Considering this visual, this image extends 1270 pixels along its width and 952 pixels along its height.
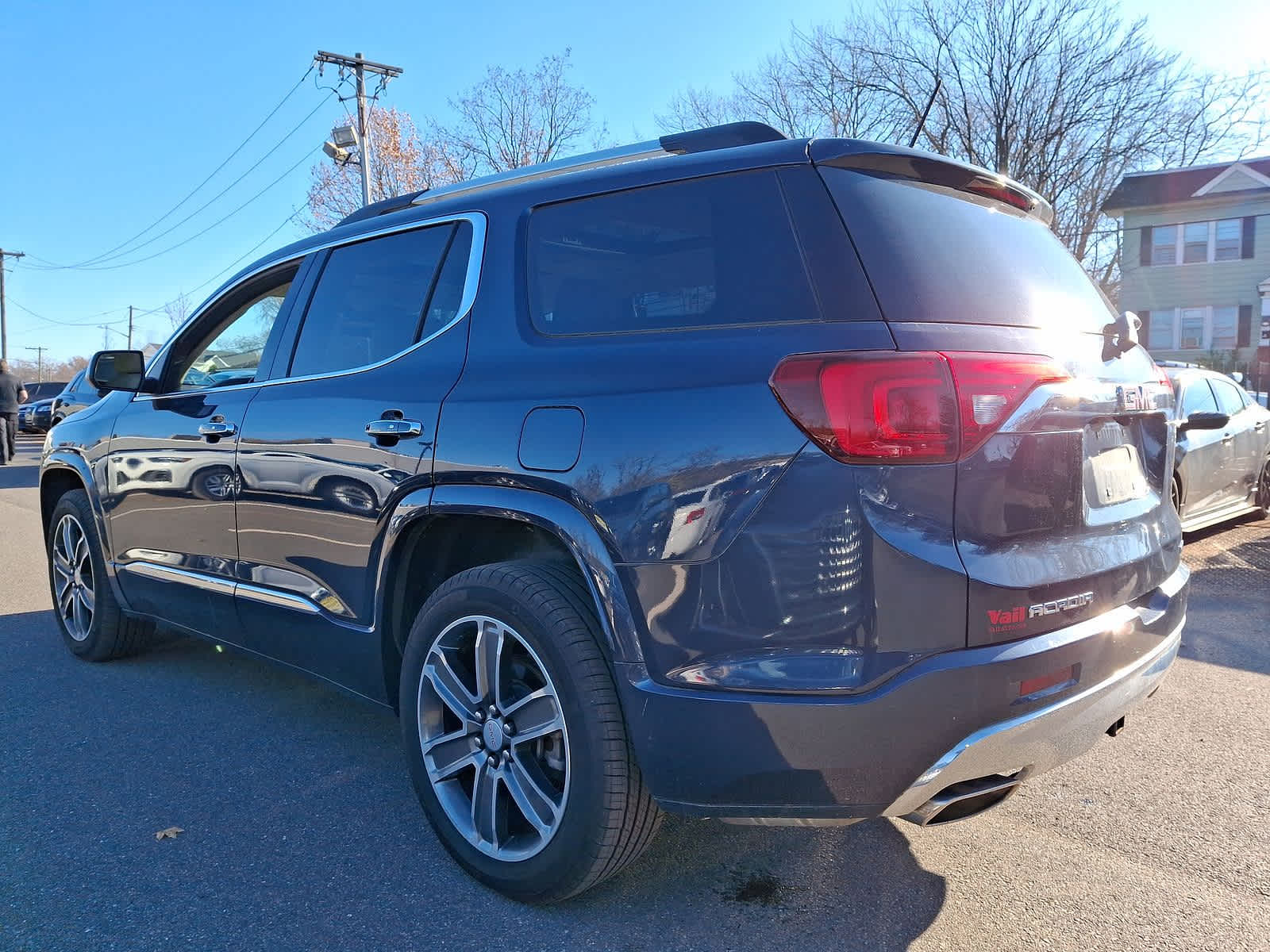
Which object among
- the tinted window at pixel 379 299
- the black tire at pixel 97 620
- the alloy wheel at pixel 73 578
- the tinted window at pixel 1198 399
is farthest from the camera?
the tinted window at pixel 1198 399

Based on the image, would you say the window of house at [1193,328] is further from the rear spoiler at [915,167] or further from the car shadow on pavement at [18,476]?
the rear spoiler at [915,167]

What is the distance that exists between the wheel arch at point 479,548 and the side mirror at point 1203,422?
218 inches

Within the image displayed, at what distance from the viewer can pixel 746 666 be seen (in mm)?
2061

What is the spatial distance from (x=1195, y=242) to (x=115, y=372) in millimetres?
30779

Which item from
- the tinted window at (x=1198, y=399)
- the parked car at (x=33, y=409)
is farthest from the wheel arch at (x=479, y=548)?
the parked car at (x=33, y=409)

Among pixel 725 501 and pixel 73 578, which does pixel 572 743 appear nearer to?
pixel 725 501

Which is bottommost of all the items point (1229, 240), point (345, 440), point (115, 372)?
point (345, 440)

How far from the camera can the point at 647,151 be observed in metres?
2.70

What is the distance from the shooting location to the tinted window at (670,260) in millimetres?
2227

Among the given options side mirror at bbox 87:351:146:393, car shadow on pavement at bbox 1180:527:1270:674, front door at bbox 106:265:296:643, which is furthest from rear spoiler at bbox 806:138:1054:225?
side mirror at bbox 87:351:146:393

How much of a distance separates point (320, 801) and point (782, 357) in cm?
216

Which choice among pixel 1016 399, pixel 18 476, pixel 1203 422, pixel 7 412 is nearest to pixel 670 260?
pixel 1016 399

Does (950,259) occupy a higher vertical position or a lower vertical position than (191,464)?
higher

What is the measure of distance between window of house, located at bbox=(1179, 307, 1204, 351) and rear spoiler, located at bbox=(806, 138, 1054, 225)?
1156 inches
